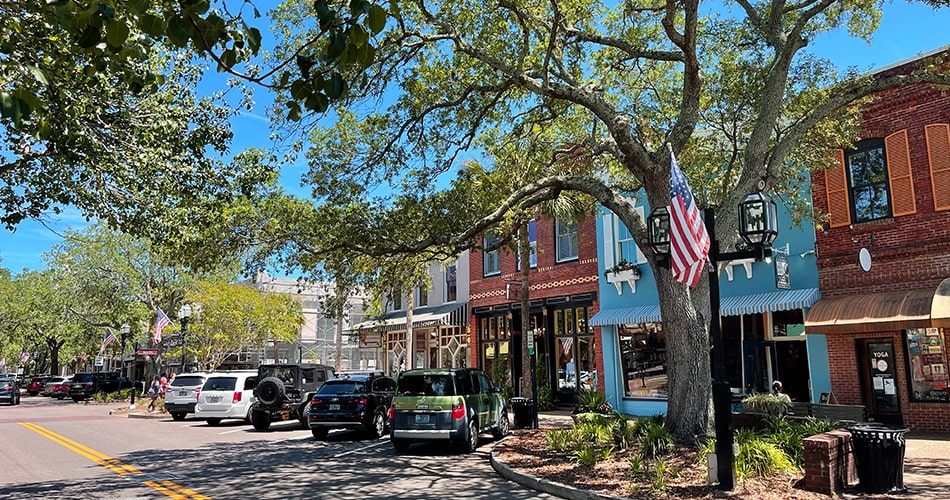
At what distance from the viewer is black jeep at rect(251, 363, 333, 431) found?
18969 mm

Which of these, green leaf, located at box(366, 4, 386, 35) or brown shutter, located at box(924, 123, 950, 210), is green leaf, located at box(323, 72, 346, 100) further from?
brown shutter, located at box(924, 123, 950, 210)

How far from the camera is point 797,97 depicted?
556 inches

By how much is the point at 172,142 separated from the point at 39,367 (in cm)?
8420

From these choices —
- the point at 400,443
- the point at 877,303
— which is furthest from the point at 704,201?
the point at 400,443

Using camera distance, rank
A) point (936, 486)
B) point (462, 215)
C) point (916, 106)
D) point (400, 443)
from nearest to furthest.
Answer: point (936, 486) < point (462, 215) < point (400, 443) < point (916, 106)

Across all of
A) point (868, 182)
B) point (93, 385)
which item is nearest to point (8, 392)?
point (93, 385)

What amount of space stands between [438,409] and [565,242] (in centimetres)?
1169

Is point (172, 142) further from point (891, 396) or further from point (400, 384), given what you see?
point (891, 396)

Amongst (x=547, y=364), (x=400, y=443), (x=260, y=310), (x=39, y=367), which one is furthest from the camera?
(x=39, y=367)

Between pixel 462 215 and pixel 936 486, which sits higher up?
pixel 462 215

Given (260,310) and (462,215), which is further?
(260,310)

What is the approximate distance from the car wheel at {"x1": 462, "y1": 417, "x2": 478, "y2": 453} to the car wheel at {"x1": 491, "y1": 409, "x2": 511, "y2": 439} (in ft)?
4.67

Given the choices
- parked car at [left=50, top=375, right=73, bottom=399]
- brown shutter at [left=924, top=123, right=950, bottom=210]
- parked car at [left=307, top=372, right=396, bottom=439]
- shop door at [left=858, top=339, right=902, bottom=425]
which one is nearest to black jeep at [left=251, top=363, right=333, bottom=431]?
parked car at [left=307, top=372, right=396, bottom=439]

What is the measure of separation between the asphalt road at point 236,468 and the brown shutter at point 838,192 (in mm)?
10231
